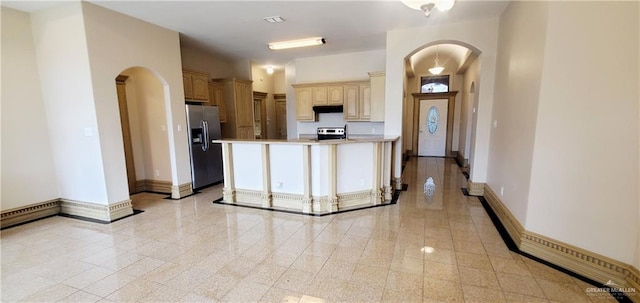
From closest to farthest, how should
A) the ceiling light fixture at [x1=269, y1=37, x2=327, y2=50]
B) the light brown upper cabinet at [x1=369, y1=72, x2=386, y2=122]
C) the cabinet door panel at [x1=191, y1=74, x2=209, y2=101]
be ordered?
the ceiling light fixture at [x1=269, y1=37, x2=327, y2=50] → the cabinet door panel at [x1=191, y1=74, x2=209, y2=101] → the light brown upper cabinet at [x1=369, y1=72, x2=386, y2=122]

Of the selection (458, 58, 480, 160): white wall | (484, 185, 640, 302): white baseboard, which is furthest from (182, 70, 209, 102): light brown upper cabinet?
(458, 58, 480, 160): white wall

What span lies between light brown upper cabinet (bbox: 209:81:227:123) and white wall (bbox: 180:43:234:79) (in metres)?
0.33

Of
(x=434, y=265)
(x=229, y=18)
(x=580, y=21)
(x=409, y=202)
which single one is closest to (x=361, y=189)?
(x=409, y=202)

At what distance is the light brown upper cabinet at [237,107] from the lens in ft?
20.5

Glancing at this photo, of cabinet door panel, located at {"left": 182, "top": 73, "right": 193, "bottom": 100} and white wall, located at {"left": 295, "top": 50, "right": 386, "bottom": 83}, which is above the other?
white wall, located at {"left": 295, "top": 50, "right": 386, "bottom": 83}

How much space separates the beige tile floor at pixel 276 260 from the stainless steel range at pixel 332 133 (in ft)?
8.71

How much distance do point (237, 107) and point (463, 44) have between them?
481 centimetres

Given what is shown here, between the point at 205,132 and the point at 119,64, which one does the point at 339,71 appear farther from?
the point at 119,64

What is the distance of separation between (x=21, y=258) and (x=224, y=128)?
13.8ft

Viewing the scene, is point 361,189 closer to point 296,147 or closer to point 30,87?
point 296,147

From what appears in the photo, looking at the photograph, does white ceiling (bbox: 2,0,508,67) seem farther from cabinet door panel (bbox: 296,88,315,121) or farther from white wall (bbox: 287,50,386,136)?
cabinet door panel (bbox: 296,88,315,121)

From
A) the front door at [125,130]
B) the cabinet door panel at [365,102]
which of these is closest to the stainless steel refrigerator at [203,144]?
the front door at [125,130]

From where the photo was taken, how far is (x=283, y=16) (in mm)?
3863

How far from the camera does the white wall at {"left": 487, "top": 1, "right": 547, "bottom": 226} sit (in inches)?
100
